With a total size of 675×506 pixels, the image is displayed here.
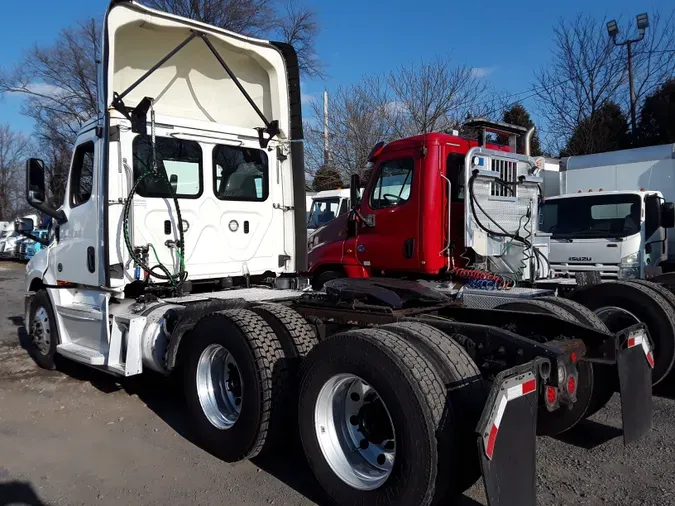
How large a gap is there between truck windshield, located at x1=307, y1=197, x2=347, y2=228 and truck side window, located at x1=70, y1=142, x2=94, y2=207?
259 inches

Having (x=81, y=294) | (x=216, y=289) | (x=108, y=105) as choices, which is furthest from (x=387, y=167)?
(x=81, y=294)

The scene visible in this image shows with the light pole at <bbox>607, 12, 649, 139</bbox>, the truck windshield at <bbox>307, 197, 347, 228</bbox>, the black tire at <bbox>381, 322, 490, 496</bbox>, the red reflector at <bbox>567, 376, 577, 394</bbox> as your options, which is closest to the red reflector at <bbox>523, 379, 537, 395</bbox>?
the black tire at <bbox>381, 322, 490, 496</bbox>

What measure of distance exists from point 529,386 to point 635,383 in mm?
1232

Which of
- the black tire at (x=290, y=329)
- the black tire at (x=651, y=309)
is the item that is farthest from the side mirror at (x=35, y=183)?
the black tire at (x=651, y=309)

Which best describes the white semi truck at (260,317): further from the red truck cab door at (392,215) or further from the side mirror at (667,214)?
the side mirror at (667,214)

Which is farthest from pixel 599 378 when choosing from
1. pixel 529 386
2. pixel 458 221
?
pixel 458 221

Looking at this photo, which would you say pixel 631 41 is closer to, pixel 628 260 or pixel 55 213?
pixel 628 260

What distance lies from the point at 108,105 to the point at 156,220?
3.98ft

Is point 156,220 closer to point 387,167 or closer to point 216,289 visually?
point 216,289

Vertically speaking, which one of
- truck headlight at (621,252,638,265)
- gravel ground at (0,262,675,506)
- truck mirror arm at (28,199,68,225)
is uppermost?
truck mirror arm at (28,199,68,225)

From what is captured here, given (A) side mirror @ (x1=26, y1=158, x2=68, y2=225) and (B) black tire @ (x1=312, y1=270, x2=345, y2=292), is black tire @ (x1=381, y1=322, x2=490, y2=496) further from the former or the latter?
(B) black tire @ (x1=312, y1=270, x2=345, y2=292)

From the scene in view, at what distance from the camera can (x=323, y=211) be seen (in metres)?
12.9

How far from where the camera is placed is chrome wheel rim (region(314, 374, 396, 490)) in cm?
359

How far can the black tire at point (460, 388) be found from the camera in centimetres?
311
